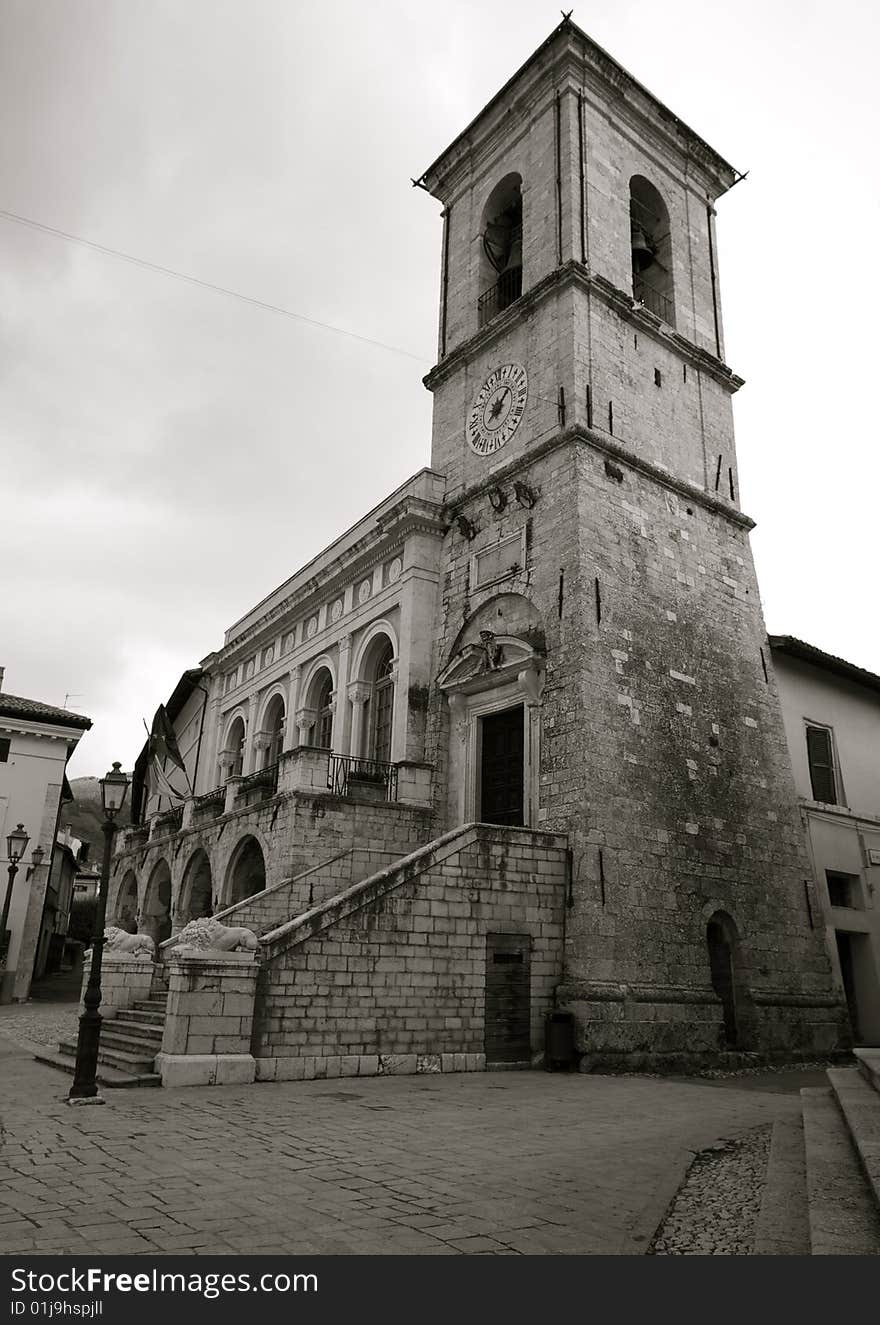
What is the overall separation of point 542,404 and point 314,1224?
51.0ft

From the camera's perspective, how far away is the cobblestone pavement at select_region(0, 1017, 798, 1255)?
4.58m

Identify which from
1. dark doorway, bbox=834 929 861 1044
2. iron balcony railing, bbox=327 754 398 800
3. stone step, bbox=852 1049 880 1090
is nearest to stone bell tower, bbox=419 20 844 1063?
iron balcony railing, bbox=327 754 398 800

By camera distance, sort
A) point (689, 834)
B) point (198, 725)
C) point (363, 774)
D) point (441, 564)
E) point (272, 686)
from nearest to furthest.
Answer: point (689, 834) < point (363, 774) < point (441, 564) < point (272, 686) < point (198, 725)

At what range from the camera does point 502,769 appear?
1670cm

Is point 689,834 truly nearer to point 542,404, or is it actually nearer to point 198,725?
point 542,404

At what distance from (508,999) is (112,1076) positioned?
5.39 meters

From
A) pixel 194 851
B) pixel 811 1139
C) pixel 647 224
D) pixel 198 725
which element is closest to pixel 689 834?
pixel 811 1139

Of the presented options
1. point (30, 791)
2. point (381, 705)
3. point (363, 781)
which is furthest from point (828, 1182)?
point (30, 791)

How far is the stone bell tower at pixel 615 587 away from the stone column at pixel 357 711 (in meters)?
2.73

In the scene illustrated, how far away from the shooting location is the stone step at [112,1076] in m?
9.96

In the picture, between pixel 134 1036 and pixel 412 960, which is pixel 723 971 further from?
pixel 134 1036

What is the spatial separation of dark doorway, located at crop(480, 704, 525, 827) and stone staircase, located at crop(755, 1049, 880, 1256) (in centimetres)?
817

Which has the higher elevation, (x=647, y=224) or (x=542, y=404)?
(x=647, y=224)

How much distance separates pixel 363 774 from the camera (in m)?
17.6
